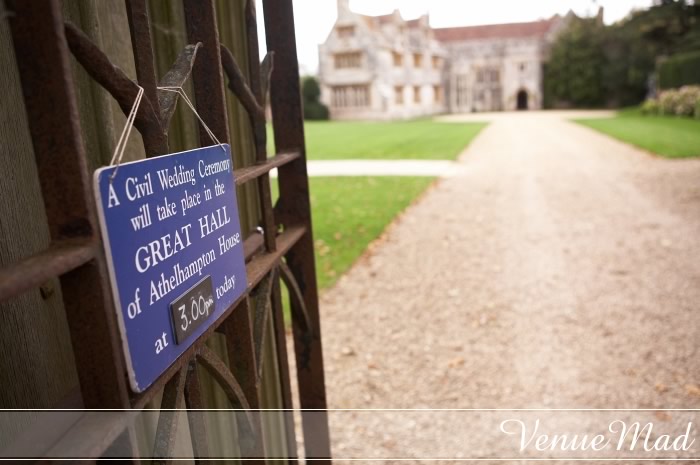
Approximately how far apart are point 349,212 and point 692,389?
618 centimetres

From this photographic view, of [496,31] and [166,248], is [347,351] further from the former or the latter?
[496,31]

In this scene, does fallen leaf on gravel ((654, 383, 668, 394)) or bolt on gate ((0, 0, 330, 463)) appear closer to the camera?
bolt on gate ((0, 0, 330, 463))

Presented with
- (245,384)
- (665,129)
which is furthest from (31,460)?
(665,129)

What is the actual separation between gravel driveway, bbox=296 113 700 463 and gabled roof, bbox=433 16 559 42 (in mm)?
48494

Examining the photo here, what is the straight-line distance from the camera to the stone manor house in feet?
145

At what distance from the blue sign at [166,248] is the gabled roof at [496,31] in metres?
56.9

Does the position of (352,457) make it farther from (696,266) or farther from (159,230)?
(696,266)

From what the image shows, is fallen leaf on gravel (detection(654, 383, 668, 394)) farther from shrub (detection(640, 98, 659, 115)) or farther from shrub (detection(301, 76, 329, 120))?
shrub (detection(301, 76, 329, 120))

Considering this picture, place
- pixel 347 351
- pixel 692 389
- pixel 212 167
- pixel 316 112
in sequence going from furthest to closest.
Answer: pixel 316 112
pixel 347 351
pixel 692 389
pixel 212 167

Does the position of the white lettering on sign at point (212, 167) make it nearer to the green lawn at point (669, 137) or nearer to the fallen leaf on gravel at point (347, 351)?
the fallen leaf on gravel at point (347, 351)

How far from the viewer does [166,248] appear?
3.76 feet

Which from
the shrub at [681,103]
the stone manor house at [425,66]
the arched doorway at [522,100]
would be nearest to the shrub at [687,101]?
the shrub at [681,103]

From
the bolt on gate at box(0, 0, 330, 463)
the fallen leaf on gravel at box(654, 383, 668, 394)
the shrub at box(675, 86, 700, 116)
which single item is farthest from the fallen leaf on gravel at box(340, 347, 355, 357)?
the shrub at box(675, 86, 700, 116)

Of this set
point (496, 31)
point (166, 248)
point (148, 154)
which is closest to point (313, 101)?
point (496, 31)
